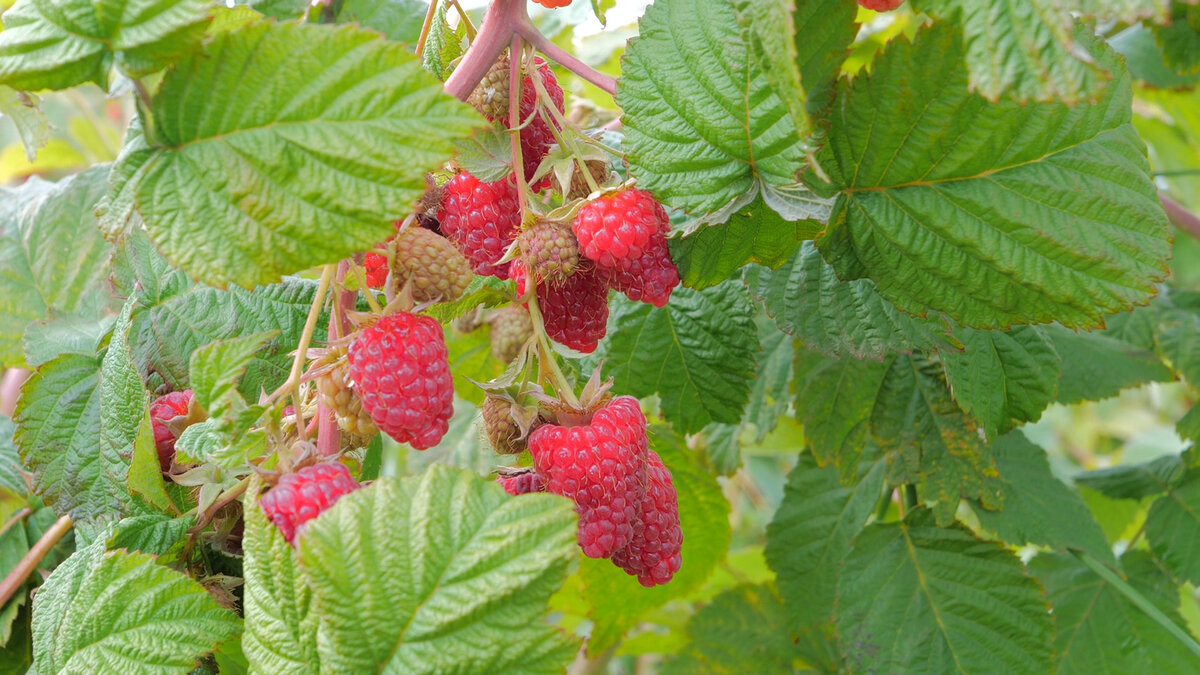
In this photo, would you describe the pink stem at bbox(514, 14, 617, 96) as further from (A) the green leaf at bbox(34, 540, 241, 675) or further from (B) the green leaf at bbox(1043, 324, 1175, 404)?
(B) the green leaf at bbox(1043, 324, 1175, 404)

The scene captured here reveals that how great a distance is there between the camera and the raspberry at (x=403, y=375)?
657 mm

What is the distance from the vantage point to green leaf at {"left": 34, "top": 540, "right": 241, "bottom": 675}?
0.71 meters

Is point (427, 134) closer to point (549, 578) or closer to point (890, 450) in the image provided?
point (549, 578)

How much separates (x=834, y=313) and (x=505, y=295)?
0.34 meters

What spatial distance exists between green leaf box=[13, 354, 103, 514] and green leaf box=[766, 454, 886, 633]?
0.92m

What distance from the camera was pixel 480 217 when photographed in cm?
81

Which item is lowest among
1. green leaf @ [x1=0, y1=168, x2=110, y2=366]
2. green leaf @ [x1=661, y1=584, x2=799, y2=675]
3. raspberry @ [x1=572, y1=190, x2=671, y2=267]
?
green leaf @ [x1=661, y1=584, x2=799, y2=675]

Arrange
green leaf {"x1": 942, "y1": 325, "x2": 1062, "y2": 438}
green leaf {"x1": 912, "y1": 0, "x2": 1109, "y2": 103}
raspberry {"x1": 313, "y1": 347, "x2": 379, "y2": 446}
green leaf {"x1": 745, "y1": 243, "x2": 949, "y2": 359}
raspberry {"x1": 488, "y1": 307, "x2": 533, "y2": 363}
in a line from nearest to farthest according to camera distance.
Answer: green leaf {"x1": 912, "y1": 0, "x2": 1109, "y2": 103}
raspberry {"x1": 313, "y1": 347, "x2": 379, "y2": 446}
green leaf {"x1": 745, "y1": 243, "x2": 949, "y2": 359}
green leaf {"x1": 942, "y1": 325, "x2": 1062, "y2": 438}
raspberry {"x1": 488, "y1": 307, "x2": 533, "y2": 363}

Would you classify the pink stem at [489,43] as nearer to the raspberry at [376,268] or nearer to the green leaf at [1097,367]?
the raspberry at [376,268]

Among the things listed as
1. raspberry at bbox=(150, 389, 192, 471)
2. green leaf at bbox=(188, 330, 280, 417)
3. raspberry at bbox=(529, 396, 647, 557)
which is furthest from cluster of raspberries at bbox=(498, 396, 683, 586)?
raspberry at bbox=(150, 389, 192, 471)

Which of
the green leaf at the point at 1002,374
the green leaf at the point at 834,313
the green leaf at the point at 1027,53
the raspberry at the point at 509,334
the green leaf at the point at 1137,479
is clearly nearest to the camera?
the green leaf at the point at 1027,53

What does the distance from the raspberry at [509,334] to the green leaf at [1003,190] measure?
59 centimetres

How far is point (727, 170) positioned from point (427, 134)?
0.91 feet

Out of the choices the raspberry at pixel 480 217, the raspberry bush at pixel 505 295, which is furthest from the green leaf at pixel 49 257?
the raspberry at pixel 480 217
